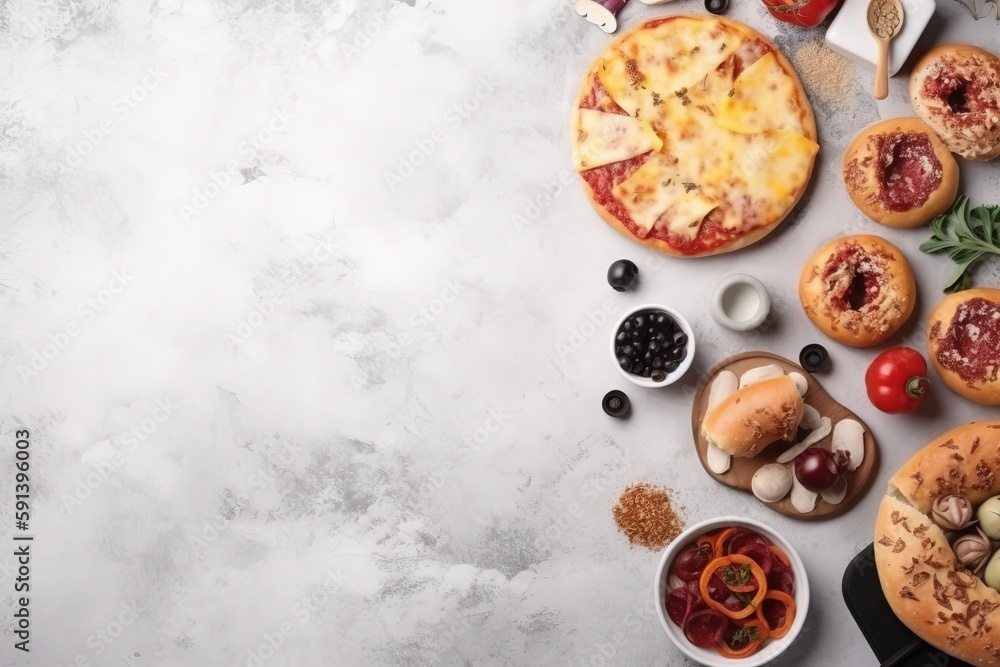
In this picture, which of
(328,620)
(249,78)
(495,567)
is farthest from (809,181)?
(328,620)

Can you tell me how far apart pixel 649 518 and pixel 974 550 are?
1.31m

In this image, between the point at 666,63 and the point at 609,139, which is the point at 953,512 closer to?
the point at 609,139

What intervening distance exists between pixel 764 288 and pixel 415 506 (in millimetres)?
1922

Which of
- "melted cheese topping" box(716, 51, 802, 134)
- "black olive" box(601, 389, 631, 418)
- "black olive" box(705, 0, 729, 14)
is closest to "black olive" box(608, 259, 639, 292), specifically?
"black olive" box(601, 389, 631, 418)

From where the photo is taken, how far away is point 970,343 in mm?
3389

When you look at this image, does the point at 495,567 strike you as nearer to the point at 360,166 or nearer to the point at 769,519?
the point at 769,519

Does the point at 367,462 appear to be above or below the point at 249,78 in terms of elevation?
below

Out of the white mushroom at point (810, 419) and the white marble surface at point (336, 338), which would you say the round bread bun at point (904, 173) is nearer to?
the white marble surface at point (336, 338)

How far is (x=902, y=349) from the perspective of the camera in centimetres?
343

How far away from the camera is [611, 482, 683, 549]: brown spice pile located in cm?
366

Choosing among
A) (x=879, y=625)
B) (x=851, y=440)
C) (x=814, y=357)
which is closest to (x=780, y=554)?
(x=879, y=625)

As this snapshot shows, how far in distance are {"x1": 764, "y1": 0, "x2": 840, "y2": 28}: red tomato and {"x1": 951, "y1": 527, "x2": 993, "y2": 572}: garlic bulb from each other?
2295mm

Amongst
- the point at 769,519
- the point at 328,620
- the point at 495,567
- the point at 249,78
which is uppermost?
the point at 249,78

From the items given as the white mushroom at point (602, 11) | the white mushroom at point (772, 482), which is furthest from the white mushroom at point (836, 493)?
the white mushroom at point (602, 11)
